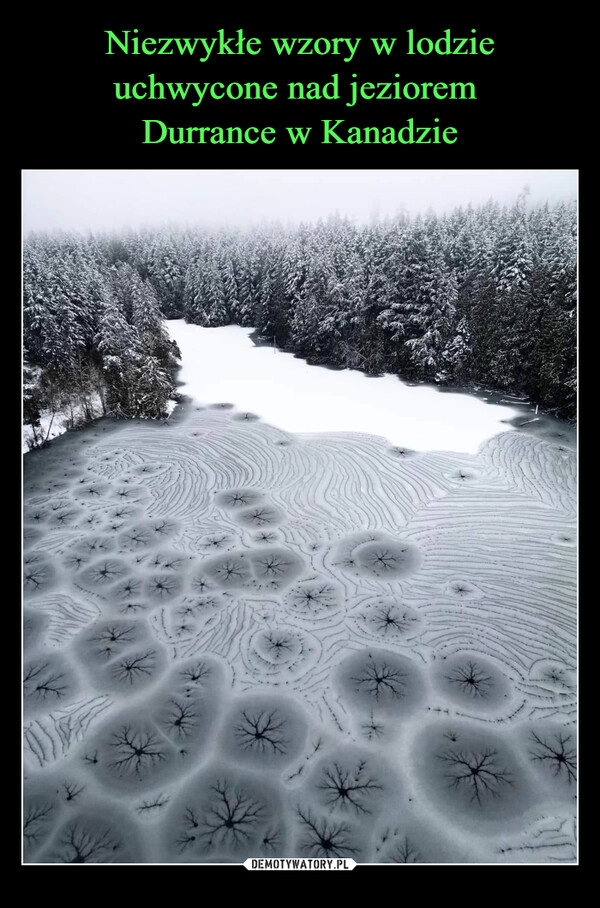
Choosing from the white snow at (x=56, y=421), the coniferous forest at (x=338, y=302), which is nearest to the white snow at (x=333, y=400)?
the coniferous forest at (x=338, y=302)

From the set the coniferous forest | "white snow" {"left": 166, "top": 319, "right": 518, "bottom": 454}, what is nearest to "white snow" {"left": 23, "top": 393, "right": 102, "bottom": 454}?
the coniferous forest

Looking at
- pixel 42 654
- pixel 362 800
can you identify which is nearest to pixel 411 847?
pixel 362 800

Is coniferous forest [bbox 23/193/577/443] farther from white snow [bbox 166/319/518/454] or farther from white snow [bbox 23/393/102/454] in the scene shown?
white snow [bbox 166/319/518/454]

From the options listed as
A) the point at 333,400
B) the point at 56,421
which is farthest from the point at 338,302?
the point at 56,421

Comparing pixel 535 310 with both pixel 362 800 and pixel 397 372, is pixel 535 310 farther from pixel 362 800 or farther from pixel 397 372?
pixel 362 800

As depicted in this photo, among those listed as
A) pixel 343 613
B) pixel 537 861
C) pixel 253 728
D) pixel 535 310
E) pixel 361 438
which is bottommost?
pixel 537 861

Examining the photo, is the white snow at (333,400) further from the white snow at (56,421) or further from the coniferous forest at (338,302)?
the white snow at (56,421)
